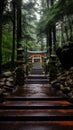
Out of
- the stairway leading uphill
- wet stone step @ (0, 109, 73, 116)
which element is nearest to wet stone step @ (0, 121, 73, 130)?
the stairway leading uphill

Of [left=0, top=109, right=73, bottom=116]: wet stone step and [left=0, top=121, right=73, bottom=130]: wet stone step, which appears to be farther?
[left=0, top=109, right=73, bottom=116]: wet stone step

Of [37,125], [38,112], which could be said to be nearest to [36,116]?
[37,125]

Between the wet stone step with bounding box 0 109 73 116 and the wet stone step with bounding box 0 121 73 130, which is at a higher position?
the wet stone step with bounding box 0 109 73 116

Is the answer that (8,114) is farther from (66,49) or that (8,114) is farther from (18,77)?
(66,49)

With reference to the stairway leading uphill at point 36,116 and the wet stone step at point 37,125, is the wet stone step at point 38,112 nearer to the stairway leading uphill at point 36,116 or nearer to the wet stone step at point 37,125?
the stairway leading uphill at point 36,116

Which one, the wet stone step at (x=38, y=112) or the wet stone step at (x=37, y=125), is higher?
the wet stone step at (x=38, y=112)

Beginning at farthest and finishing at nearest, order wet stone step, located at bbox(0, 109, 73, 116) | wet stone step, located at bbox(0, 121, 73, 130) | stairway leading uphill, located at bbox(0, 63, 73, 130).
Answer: wet stone step, located at bbox(0, 109, 73, 116), stairway leading uphill, located at bbox(0, 63, 73, 130), wet stone step, located at bbox(0, 121, 73, 130)

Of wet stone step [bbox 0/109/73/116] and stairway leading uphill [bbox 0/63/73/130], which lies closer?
stairway leading uphill [bbox 0/63/73/130]

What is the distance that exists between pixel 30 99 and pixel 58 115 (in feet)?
7.88

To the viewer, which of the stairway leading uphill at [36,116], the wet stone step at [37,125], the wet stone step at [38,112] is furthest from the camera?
the wet stone step at [38,112]

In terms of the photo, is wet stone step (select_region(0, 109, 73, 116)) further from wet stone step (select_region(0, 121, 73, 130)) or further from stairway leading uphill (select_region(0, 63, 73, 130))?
wet stone step (select_region(0, 121, 73, 130))

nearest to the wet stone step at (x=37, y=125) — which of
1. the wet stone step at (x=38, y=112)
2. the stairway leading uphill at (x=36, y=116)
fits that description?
the stairway leading uphill at (x=36, y=116)

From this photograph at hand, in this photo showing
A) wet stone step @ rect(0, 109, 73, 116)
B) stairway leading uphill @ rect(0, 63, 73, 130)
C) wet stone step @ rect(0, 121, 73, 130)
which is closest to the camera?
wet stone step @ rect(0, 121, 73, 130)

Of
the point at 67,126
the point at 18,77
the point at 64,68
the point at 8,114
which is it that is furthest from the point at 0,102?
the point at 64,68
